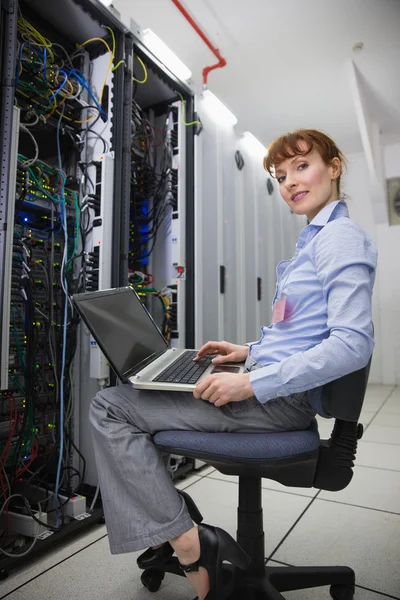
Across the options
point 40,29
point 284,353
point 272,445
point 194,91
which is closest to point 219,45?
point 194,91

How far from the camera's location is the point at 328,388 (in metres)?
0.85

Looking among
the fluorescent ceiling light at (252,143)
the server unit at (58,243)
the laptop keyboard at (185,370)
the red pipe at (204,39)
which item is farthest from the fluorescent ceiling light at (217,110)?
the laptop keyboard at (185,370)

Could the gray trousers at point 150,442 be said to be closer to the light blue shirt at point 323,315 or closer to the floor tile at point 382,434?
the light blue shirt at point 323,315

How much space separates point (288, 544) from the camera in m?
1.51

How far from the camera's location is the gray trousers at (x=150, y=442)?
2.94 ft

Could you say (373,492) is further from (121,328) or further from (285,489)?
(121,328)

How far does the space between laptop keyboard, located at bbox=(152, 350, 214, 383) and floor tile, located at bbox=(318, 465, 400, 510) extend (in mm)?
1170

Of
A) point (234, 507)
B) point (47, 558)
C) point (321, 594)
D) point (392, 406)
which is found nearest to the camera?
point (321, 594)

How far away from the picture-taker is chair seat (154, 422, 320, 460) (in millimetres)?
869

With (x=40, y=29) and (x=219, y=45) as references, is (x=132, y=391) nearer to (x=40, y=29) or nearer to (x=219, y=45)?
(x=40, y=29)

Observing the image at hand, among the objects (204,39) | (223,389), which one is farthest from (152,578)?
(204,39)

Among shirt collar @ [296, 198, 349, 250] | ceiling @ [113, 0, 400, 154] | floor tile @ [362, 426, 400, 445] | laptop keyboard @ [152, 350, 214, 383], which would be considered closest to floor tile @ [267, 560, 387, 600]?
laptop keyboard @ [152, 350, 214, 383]

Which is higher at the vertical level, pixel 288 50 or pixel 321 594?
pixel 288 50

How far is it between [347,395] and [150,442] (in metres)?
0.48
